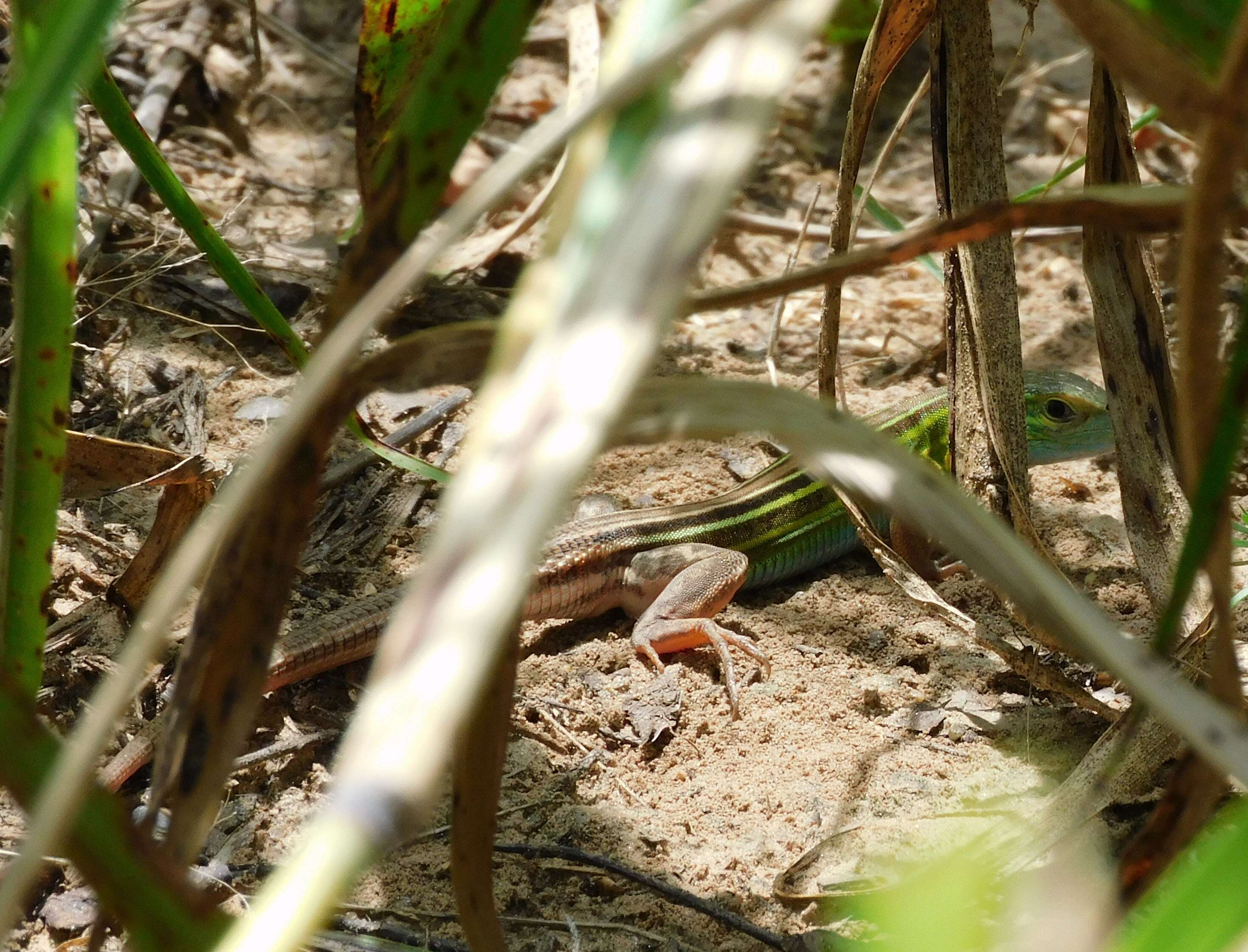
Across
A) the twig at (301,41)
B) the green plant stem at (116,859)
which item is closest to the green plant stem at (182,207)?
the green plant stem at (116,859)

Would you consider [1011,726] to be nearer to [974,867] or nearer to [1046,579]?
[1046,579]

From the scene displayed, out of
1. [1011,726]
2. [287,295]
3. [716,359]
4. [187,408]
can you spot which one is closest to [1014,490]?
[1011,726]

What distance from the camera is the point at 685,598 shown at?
11.8 ft

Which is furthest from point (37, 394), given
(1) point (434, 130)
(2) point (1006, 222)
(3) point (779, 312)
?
(3) point (779, 312)

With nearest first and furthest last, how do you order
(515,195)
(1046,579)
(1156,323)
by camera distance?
(1046,579) < (1156,323) < (515,195)

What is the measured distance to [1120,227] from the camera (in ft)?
3.28

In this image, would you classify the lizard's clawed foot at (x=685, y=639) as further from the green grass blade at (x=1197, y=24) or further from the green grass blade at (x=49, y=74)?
the green grass blade at (x=49, y=74)

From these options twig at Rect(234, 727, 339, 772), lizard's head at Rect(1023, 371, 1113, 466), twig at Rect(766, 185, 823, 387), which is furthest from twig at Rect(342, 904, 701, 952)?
lizard's head at Rect(1023, 371, 1113, 466)

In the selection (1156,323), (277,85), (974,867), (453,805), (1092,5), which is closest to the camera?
(974,867)

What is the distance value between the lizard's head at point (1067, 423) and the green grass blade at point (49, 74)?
143 inches

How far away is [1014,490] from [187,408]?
9.06 feet

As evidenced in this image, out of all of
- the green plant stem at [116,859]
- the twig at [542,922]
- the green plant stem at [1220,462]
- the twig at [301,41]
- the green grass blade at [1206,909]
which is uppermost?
the twig at [301,41]

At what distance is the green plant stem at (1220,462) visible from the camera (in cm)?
81

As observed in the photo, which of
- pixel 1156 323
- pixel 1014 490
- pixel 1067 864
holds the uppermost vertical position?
pixel 1156 323
